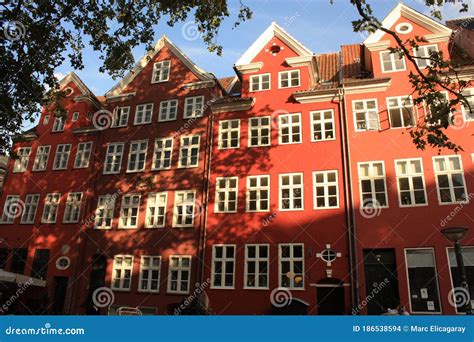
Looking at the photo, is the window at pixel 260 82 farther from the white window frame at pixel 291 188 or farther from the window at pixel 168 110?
the white window frame at pixel 291 188

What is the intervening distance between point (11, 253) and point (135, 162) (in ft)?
34.0

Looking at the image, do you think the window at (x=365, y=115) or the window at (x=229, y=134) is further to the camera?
the window at (x=229, y=134)

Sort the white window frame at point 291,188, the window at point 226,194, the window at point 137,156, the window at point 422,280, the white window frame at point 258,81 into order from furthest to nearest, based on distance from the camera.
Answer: the window at point 137,156, the white window frame at point 258,81, the window at point 226,194, the white window frame at point 291,188, the window at point 422,280

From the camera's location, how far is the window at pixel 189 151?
25031 mm

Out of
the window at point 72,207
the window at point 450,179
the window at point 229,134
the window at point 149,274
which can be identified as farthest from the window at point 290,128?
the window at point 72,207

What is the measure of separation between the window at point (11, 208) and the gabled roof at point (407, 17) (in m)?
25.4

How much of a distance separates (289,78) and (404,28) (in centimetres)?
722

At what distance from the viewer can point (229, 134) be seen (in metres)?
24.8

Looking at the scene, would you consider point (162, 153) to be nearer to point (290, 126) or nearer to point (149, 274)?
point (149, 274)

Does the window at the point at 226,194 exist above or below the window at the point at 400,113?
below

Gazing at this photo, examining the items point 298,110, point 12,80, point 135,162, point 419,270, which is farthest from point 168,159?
point 419,270

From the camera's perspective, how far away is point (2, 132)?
59.2 feet

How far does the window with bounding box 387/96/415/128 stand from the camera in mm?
21383

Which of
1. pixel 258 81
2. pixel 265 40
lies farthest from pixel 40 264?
pixel 265 40
